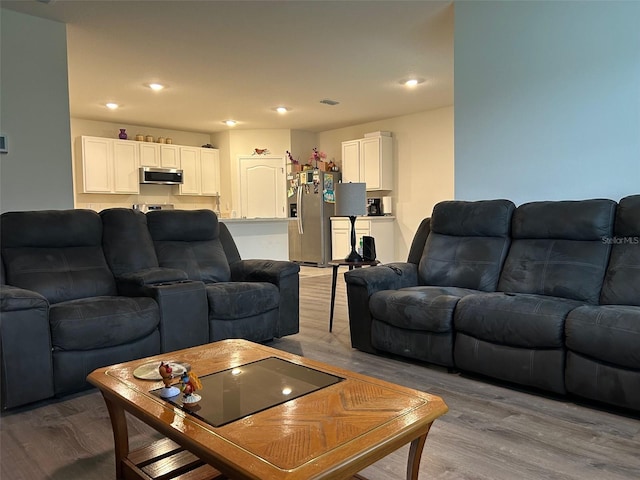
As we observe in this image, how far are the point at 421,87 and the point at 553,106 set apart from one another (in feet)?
9.43

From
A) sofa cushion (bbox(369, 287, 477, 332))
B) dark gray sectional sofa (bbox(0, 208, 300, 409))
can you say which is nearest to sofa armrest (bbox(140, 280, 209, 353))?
dark gray sectional sofa (bbox(0, 208, 300, 409))

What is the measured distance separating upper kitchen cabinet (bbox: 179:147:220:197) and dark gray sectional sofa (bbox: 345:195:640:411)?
571 centimetres

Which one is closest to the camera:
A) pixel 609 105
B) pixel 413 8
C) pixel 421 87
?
pixel 609 105

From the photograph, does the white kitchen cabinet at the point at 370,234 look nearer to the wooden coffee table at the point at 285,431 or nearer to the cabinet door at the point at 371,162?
the cabinet door at the point at 371,162

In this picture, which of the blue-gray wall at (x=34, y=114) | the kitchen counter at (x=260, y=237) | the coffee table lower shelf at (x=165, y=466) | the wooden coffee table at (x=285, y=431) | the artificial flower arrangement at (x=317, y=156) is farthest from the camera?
the artificial flower arrangement at (x=317, y=156)

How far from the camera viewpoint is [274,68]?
17.2ft

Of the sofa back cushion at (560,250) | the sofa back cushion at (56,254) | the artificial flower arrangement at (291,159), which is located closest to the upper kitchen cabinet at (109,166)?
the artificial flower arrangement at (291,159)

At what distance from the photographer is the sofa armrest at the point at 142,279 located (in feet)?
10.1

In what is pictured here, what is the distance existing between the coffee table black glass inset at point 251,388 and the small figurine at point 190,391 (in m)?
0.02

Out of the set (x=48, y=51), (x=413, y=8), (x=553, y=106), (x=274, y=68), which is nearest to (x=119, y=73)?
(x=48, y=51)

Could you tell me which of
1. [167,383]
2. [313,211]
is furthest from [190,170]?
[167,383]

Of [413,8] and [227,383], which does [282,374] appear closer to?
[227,383]

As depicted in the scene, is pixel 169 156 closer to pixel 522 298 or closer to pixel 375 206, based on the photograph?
pixel 375 206

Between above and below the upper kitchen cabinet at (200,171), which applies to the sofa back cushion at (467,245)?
below
